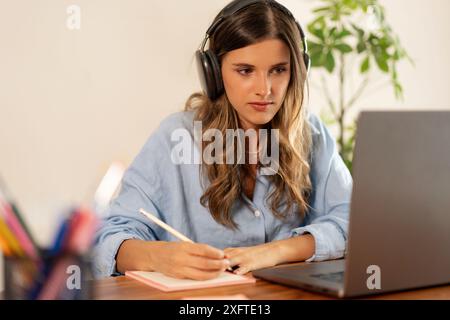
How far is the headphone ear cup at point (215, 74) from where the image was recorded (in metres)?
1.50

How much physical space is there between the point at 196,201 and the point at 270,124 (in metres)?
0.29

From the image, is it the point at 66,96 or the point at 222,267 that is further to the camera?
the point at 66,96

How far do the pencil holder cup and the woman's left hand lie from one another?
48 cm

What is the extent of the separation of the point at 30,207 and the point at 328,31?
2147mm

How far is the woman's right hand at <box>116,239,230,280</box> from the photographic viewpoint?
109cm

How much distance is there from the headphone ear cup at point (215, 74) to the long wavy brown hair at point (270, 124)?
29mm

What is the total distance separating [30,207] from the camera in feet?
2.22

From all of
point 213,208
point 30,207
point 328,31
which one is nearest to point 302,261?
point 213,208

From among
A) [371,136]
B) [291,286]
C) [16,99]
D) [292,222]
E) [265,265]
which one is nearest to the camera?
[371,136]

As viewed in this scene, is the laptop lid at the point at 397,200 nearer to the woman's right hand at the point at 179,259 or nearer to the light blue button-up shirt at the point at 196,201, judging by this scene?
the woman's right hand at the point at 179,259

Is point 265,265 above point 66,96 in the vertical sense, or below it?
below

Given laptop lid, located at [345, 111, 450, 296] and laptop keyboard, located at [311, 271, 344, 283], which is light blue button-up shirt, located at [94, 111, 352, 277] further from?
laptop lid, located at [345, 111, 450, 296]

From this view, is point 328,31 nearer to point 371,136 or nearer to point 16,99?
point 16,99

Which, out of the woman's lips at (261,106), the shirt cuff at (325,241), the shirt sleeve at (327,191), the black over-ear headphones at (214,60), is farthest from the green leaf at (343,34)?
the shirt cuff at (325,241)
